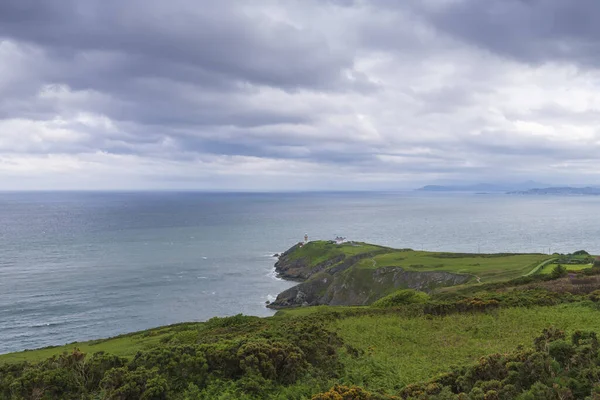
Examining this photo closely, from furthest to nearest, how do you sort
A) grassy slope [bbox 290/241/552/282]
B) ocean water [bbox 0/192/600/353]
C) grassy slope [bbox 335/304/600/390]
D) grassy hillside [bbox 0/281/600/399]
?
ocean water [bbox 0/192/600/353], grassy slope [bbox 290/241/552/282], grassy slope [bbox 335/304/600/390], grassy hillside [bbox 0/281/600/399]

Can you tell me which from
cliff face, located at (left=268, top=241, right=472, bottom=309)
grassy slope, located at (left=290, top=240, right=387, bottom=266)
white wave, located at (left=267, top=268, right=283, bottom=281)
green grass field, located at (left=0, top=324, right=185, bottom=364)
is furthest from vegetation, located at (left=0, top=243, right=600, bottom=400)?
grassy slope, located at (left=290, top=240, right=387, bottom=266)

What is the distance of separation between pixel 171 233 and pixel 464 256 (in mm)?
141358

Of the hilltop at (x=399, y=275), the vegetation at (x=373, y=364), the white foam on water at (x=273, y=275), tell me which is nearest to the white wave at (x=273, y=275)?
the white foam on water at (x=273, y=275)

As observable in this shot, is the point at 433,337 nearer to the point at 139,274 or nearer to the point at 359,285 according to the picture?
the point at 359,285

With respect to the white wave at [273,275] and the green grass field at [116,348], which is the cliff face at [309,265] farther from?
the green grass field at [116,348]

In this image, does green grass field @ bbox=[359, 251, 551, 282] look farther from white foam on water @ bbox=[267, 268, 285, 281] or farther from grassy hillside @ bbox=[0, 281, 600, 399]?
grassy hillside @ bbox=[0, 281, 600, 399]

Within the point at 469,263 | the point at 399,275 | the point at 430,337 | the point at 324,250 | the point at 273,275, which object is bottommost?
the point at 273,275

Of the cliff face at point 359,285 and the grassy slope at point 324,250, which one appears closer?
the cliff face at point 359,285

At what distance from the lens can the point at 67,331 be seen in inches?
2746

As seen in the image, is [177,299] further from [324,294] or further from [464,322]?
[464,322]

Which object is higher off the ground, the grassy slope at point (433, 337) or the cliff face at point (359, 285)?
the grassy slope at point (433, 337)

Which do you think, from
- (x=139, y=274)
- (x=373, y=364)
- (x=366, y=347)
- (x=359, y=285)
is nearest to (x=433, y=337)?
(x=366, y=347)

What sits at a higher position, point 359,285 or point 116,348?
point 116,348

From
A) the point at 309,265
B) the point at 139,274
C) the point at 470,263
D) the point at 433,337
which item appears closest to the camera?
the point at 433,337
